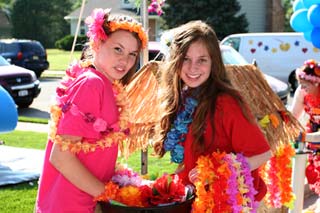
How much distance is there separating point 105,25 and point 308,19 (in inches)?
121

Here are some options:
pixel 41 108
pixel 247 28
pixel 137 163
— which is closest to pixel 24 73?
pixel 41 108

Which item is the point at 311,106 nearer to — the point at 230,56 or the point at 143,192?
the point at 143,192

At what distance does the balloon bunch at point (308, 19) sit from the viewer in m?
4.64

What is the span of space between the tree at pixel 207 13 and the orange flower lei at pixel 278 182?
25351 millimetres

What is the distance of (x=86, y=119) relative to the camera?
6.64 ft

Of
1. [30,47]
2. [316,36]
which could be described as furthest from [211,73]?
[30,47]

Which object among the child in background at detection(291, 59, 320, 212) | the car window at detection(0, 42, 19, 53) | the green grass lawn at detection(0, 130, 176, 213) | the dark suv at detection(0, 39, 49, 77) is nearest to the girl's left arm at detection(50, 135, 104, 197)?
the green grass lawn at detection(0, 130, 176, 213)

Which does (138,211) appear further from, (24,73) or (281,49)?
(281,49)

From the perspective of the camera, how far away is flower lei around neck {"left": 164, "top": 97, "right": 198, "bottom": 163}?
252 centimetres

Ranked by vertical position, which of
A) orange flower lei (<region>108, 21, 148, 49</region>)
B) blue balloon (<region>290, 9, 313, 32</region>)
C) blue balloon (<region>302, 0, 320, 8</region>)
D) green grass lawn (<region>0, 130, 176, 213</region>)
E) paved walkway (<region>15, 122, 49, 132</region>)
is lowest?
paved walkway (<region>15, 122, 49, 132</region>)

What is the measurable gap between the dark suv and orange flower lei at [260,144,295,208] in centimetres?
1767

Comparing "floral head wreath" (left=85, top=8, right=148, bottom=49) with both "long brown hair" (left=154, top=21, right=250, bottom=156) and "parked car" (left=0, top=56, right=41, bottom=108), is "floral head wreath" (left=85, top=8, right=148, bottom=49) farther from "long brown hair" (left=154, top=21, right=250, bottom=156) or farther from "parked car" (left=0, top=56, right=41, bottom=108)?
"parked car" (left=0, top=56, right=41, bottom=108)

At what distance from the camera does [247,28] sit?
30812 millimetres

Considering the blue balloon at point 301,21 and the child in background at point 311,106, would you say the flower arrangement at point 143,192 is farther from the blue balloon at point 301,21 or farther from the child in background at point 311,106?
the blue balloon at point 301,21
